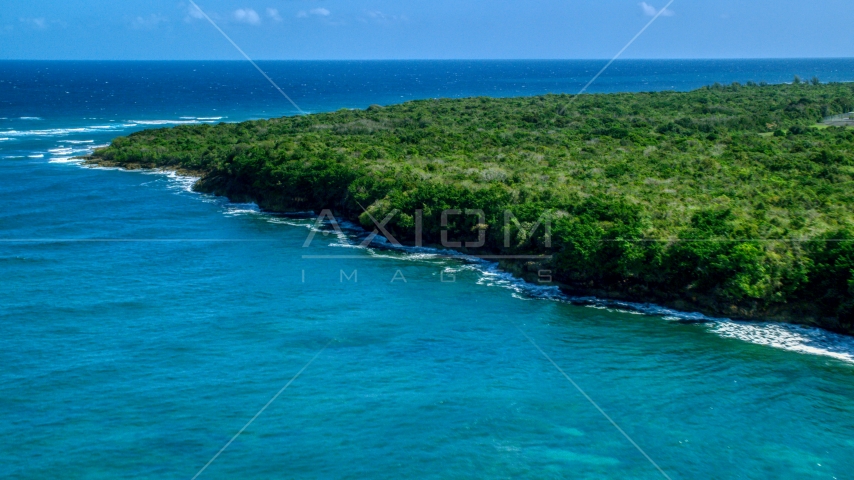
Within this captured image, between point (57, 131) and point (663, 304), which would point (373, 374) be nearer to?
point (663, 304)

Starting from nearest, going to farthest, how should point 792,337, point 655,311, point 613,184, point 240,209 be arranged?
point 792,337
point 655,311
point 613,184
point 240,209

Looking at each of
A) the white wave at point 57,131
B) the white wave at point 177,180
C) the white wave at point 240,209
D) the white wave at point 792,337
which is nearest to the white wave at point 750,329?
the white wave at point 792,337

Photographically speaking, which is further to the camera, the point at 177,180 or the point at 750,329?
the point at 177,180

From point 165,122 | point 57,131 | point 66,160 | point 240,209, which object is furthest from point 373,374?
point 165,122

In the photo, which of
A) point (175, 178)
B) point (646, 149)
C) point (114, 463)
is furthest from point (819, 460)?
point (175, 178)

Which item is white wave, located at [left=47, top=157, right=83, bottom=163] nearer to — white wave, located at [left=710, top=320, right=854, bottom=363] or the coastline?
the coastline

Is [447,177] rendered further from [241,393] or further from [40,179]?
[40,179]
